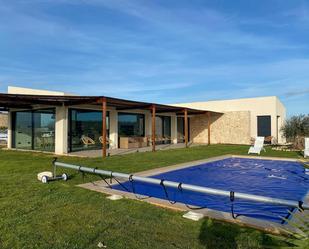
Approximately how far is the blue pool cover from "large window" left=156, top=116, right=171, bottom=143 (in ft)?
32.3

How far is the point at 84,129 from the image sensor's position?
1684 centimetres

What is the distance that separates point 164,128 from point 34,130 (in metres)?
10.4

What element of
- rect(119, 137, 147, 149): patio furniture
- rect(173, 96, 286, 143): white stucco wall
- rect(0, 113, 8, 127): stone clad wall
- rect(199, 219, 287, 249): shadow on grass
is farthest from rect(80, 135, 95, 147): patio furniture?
rect(0, 113, 8, 127): stone clad wall

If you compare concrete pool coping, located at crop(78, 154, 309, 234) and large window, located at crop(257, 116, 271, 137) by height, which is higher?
large window, located at crop(257, 116, 271, 137)

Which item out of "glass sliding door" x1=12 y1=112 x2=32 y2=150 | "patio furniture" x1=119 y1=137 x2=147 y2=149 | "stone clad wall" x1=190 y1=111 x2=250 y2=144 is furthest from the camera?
"stone clad wall" x1=190 y1=111 x2=250 y2=144

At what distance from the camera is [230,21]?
13391mm

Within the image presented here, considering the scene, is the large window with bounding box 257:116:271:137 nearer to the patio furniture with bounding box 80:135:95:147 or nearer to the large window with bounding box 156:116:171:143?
the large window with bounding box 156:116:171:143

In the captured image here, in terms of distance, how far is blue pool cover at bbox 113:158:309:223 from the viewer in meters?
6.17

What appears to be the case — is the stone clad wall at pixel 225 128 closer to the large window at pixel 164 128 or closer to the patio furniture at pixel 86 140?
the large window at pixel 164 128

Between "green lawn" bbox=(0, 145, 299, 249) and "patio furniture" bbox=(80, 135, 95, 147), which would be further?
"patio furniture" bbox=(80, 135, 95, 147)

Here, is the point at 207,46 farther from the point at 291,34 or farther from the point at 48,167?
the point at 48,167

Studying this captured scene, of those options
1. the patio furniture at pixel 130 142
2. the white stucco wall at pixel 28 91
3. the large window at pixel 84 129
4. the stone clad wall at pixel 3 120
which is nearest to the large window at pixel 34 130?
the large window at pixel 84 129

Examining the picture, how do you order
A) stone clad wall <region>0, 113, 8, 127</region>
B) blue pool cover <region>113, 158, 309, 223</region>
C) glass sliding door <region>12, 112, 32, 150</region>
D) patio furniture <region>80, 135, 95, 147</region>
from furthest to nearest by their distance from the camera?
stone clad wall <region>0, 113, 8, 127</region>
glass sliding door <region>12, 112, 32, 150</region>
patio furniture <region>80, 135, 95, 147</region>
blue pool cover <region>113, 158, 309, 223</region>

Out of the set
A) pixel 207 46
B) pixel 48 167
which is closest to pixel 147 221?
pixel 48 167
